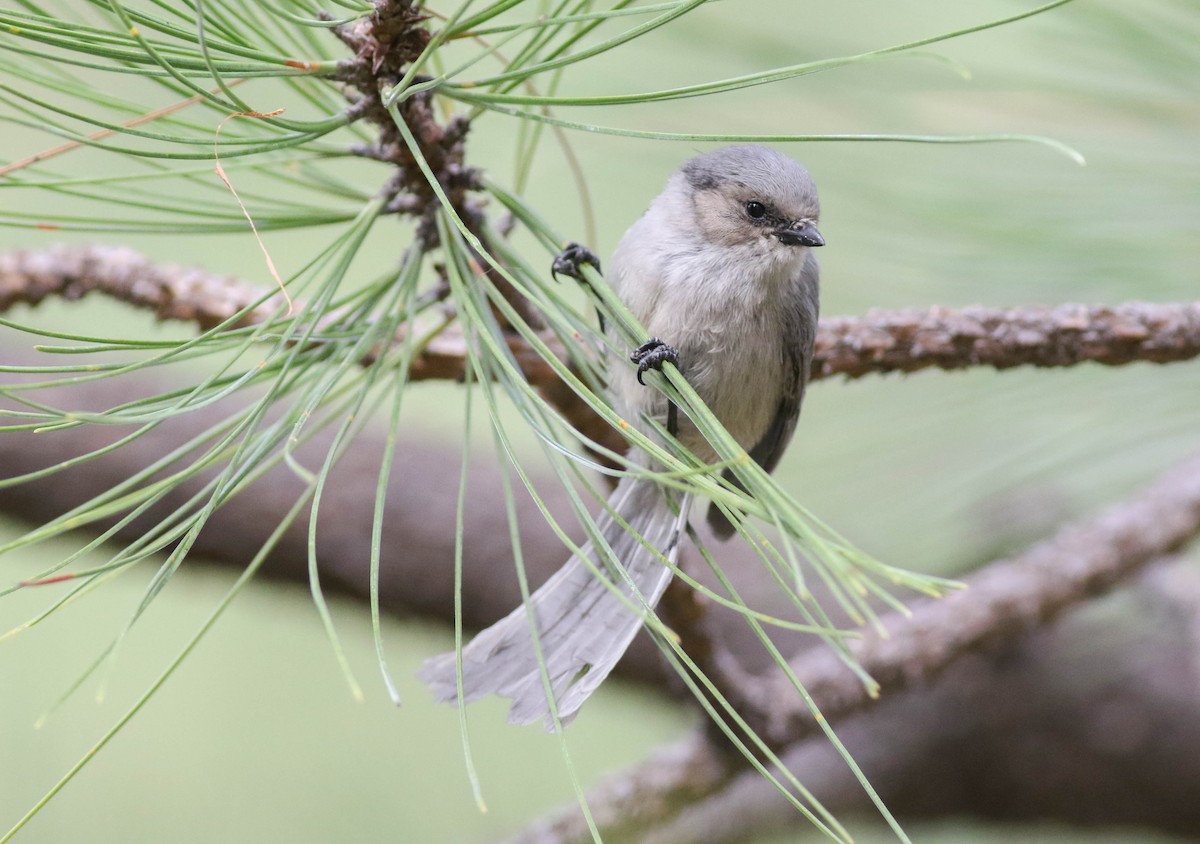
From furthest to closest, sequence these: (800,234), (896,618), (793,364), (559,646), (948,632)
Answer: (896,618)
(948,632)
(793,364)
(800,234)
(559,646)

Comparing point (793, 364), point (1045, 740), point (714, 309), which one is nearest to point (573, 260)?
point (714, 309)

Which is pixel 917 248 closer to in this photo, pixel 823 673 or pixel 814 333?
pixel 814 333

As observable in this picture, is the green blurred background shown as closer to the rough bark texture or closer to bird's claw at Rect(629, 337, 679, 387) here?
the rough bark texture

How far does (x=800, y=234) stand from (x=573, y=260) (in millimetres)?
373

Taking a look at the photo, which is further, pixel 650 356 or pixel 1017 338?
pixel 1017 338

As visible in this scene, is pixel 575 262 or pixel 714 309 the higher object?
pixel 575 262

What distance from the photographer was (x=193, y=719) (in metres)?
2.71

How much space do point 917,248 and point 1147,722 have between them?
3.03 ft

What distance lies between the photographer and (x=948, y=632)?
1.53 m

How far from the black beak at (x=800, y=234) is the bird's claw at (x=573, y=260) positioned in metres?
0.28

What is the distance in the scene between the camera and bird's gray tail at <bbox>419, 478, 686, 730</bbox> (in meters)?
0.96

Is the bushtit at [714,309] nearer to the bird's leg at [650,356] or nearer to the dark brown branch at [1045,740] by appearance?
the bird's leg at [650,356]

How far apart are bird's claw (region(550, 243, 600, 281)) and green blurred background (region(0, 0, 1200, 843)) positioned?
0.48m

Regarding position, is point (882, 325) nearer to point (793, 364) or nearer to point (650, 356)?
point (793, 364)
